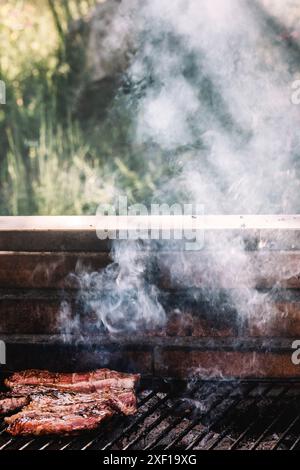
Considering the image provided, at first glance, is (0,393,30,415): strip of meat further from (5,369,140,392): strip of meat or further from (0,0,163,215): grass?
(0,0,163,215): grass

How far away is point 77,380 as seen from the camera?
125 inches

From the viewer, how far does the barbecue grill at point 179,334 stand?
Answer: 10.4ft

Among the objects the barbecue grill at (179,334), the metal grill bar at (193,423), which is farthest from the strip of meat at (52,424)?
the metal grill bar at (193,423)

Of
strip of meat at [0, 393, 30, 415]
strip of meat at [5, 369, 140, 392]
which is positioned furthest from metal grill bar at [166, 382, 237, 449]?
strip of meat at [0, 393, 30, 415]

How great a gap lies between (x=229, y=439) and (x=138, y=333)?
977 mm

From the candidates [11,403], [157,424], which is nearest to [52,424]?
[11,403]

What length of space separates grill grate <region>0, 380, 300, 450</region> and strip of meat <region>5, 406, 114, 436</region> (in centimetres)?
8

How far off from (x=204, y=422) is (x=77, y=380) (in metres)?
0.93

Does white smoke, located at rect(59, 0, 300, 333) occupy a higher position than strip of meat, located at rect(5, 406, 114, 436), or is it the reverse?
white smoke, located at rect(59, 0, 300, 333)

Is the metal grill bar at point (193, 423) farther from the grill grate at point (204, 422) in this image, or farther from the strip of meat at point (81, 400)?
the strip of meat at point (81, 400)

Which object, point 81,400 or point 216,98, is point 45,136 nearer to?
point 216,98

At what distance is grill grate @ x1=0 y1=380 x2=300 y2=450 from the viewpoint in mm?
2807

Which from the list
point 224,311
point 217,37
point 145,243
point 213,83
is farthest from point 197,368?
point 217,37

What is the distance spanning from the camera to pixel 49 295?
3.39 metres
